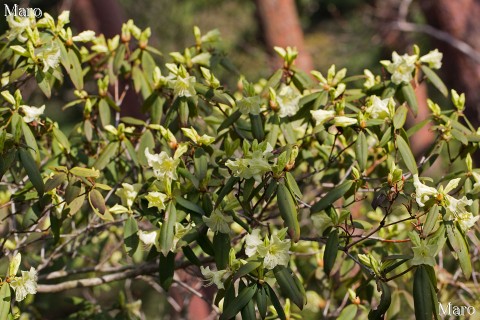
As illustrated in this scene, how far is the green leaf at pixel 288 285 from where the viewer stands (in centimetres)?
170

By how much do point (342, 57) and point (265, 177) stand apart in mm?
8076

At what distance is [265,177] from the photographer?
1.75m

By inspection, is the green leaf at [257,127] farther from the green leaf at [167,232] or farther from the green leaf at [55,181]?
the green leaf at [55,181]

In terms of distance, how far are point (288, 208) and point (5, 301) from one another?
765mm

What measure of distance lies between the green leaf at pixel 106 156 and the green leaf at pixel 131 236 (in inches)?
10.3

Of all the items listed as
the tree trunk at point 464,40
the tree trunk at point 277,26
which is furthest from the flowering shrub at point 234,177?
the tree trunk at point 277,26

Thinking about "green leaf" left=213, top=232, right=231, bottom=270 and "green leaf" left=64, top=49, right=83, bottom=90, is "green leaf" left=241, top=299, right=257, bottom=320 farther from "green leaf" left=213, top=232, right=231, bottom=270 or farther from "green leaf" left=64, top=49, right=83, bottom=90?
"green leaf" left=64, top=49, right=83, bottom=90

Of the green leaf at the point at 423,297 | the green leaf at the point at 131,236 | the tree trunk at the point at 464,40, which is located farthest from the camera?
the tree trunk at the point at 464,40

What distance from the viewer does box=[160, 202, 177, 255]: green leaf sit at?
5.69 feet

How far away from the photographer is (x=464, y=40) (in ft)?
15.1

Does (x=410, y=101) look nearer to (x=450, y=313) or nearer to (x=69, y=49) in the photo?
(x=450, y=313)

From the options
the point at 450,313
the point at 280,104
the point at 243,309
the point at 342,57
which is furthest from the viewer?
the point at 342,57

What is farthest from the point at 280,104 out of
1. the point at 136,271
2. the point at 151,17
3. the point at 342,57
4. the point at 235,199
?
the point at 151,17

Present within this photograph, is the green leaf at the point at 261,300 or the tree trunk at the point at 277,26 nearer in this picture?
the green leaf at the point at 261,300
